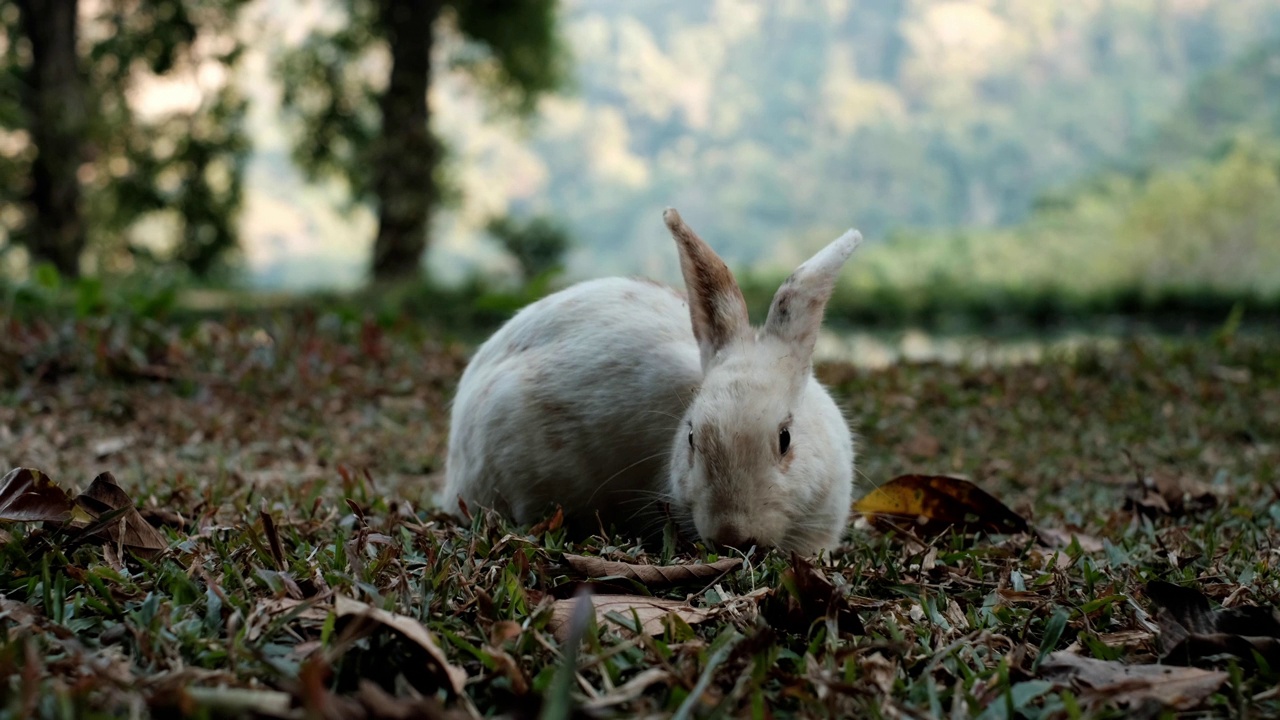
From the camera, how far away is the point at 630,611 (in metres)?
1.89

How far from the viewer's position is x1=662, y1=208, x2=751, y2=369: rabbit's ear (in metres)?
2.66

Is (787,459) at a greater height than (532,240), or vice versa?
(787,459)

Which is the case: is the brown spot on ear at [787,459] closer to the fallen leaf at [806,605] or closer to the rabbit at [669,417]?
the rabbit at [669,417]

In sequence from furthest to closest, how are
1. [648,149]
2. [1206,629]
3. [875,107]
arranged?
1. [648,149]
2. [875,107]
3. [1206,629]

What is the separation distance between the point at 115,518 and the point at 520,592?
91cm

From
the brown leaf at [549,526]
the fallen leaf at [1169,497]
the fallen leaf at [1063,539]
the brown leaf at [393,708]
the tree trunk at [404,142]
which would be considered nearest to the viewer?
the brown leaf at [393,708]

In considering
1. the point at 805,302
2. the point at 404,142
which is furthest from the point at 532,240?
the point at 805,302

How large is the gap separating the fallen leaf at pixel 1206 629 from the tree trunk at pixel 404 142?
1044 centimetres

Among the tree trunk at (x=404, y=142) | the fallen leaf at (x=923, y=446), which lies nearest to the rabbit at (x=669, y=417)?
the fallen leaf at (x=923, y=446)

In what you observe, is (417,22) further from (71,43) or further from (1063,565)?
(1063,565)

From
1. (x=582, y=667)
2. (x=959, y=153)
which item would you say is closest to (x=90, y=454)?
(x=582, y=667)

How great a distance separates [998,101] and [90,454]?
21959mm

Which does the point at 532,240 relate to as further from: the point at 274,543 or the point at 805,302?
the point at 274,543

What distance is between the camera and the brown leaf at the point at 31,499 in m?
2.08
